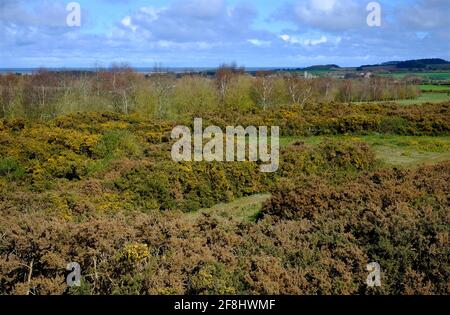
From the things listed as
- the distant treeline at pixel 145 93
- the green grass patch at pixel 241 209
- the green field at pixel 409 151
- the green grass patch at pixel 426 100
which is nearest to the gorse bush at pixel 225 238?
the green grass patch at pixel 241 209

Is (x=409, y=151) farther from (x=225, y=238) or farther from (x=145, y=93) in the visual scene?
(x=145, y=93)
